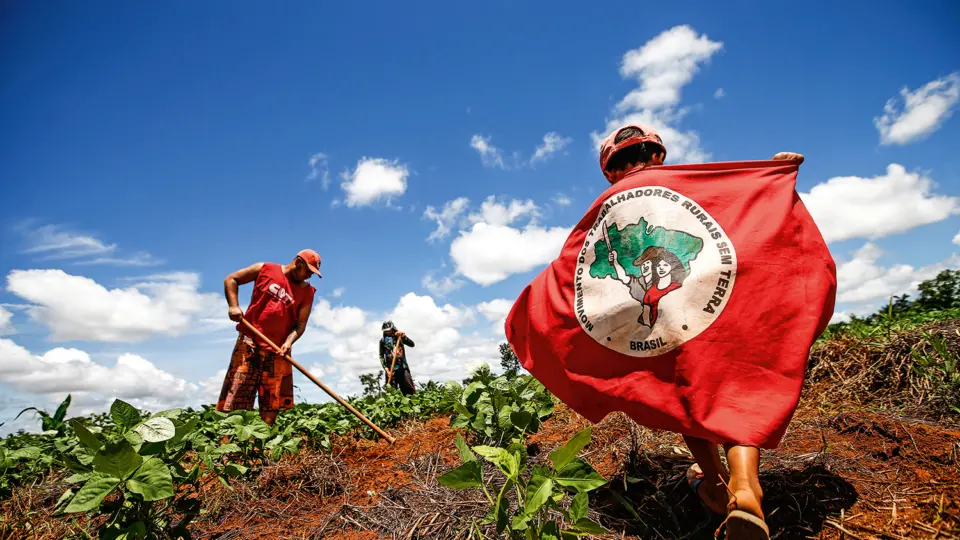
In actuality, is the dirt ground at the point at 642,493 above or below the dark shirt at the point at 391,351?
below

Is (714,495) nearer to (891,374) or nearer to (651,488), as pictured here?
(651,488)

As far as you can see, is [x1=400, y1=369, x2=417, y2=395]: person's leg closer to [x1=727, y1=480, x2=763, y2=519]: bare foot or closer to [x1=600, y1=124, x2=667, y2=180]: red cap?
[x1=600, y1=124, x2=667, y2=180]: red cap

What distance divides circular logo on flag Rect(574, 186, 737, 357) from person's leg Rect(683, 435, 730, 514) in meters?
0.47

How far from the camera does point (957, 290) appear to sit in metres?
8.79

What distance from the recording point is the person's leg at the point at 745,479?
1633 millimetres

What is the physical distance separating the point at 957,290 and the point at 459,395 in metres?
10.3

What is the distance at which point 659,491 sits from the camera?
2398 millimetres

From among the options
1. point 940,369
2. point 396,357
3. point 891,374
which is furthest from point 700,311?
point 396,357

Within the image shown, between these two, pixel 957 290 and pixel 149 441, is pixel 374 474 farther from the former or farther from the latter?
pixel 957 290

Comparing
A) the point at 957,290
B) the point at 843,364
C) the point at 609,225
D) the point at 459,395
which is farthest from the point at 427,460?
the point at 957,290

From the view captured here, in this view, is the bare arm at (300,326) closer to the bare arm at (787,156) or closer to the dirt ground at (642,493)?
the dirt ground at (642,493)

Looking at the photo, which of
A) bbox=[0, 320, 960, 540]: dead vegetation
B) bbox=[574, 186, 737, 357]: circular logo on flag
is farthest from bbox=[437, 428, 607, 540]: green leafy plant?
bbox=[574, 186, 737, 357]: circular logo on flag

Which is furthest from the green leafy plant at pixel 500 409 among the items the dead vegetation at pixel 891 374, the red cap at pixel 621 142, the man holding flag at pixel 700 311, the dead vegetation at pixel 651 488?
the dead vegetation at pixel 891 374

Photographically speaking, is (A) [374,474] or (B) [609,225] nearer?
(B) [609,225]
